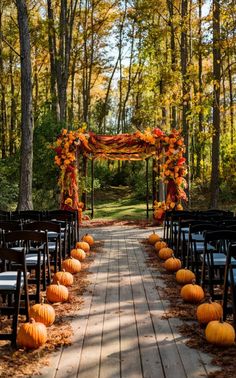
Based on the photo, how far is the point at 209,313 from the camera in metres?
4.61

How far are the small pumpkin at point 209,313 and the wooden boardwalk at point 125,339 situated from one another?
0.96 feet

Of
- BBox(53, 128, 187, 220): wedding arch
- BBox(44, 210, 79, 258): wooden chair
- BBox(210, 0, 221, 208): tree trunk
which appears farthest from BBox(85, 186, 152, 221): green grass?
BBox(44, 210, 79, 258): wooden chair

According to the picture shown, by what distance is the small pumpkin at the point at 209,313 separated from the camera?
460cm

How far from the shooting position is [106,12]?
1054 inches

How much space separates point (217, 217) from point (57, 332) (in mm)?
4336

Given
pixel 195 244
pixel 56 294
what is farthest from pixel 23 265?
pixel 195 244

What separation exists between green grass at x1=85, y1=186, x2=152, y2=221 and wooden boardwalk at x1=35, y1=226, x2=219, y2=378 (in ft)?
36.6

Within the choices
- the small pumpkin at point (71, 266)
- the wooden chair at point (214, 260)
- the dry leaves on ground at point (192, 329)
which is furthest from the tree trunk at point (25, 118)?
the wooden chair at point (214, 260)

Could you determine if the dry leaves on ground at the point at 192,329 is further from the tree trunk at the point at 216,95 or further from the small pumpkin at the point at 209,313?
the tree trunk at the point at 216,95

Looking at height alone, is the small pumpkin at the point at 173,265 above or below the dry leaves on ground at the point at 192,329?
above

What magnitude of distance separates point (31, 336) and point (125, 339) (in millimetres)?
884

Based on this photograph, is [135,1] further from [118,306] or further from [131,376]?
[131,376]

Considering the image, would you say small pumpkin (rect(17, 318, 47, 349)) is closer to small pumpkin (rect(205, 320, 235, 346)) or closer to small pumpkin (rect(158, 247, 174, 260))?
small pumpkin (rect(205, 320, 235, 346))

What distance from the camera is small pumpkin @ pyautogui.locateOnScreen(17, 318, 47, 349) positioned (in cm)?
403
